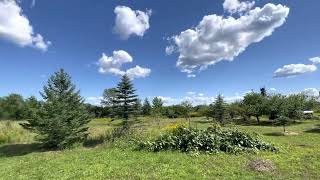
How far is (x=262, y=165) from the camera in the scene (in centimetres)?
1159

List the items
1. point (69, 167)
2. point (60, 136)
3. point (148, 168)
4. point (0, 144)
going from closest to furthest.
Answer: point (148, 168) < point (69, 167) < point (60, 136) < point (0, 144)

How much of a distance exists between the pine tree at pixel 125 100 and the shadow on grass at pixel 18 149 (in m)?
29.4

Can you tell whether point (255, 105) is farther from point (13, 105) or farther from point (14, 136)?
point (13, 105)

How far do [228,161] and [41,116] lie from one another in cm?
1213

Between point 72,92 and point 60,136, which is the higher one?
point 72,92

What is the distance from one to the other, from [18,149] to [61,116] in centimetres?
432

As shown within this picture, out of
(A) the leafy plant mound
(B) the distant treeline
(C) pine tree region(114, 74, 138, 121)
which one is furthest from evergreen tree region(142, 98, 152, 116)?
(A) the leafy plant mound

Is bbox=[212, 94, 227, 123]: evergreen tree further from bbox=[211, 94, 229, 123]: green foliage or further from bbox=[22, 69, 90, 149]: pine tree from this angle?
bbox=[22, 69, 90, 149]: pine tree

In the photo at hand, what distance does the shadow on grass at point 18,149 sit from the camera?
19228 mm

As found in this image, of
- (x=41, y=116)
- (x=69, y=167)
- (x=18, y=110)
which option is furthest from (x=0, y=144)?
(x=18, y=110)

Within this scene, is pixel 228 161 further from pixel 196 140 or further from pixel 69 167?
pixel 69 167

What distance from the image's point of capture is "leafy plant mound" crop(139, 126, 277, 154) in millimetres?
14704

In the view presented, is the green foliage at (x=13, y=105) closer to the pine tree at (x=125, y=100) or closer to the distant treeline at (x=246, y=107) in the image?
the distant treeline at (x=246, y=107)

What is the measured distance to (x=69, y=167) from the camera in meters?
12.5
